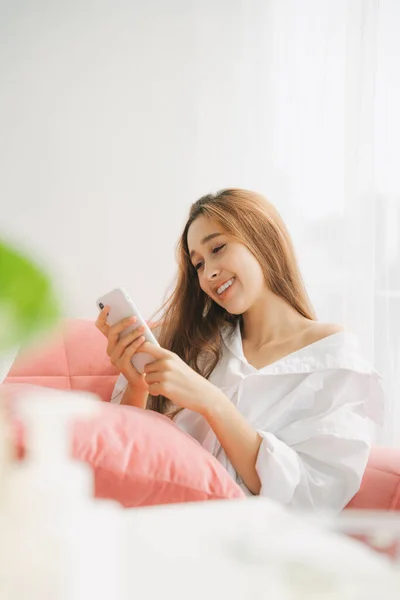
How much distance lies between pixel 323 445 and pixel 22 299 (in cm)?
122

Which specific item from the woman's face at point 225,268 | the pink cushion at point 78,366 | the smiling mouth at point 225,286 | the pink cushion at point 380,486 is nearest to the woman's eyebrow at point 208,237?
the woman's face at point 225,268

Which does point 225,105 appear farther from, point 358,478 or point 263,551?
point 263,551

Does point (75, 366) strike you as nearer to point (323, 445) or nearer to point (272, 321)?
point (272, 321)

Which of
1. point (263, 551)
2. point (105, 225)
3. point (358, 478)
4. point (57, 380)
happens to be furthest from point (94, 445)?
point (105, 225)

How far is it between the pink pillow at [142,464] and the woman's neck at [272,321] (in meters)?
0.66

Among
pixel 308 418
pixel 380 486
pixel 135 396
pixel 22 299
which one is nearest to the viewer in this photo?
pixel 22 299

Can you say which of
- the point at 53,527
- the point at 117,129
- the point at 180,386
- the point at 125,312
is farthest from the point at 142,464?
the point at 117,129

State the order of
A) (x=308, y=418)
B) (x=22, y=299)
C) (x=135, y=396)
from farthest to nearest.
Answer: (x=135, y=396) → (x=308, y=418) → (x=22, y=299)

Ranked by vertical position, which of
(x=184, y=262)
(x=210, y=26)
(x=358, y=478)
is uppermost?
(x=210, y=26)

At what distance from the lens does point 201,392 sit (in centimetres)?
140

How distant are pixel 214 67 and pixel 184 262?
933 millimetres

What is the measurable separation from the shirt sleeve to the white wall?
0.98m

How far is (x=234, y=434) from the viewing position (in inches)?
54.3

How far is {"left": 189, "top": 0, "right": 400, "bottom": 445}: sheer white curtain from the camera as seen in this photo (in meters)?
2.21
